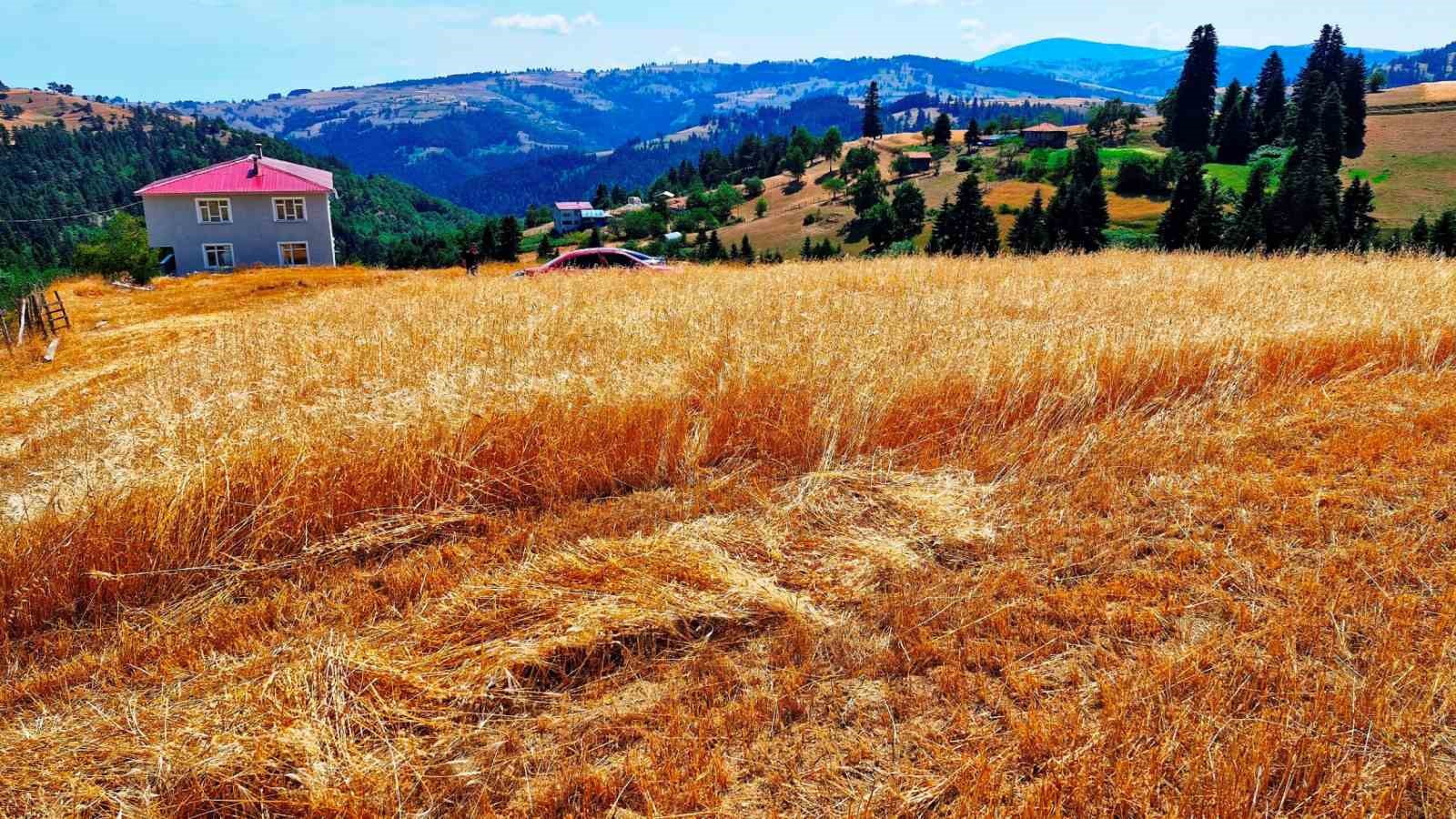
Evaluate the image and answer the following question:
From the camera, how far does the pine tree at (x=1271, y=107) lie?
104000 millimetres

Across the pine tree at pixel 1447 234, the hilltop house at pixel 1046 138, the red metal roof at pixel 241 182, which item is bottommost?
the pine tree at pixel 1447 234

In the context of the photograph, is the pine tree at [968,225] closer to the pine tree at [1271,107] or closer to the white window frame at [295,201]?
the white window frame at [295,201]

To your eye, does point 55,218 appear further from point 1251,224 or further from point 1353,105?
point 1353,105

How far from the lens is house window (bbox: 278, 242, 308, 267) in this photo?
52.5 m

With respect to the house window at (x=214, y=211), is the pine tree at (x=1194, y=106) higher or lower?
higher

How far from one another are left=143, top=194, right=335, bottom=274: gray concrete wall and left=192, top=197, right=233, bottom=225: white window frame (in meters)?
0.13

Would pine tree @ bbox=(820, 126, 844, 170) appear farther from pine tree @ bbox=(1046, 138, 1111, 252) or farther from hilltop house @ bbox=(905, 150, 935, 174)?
pine tree @ bbox=(1046, 138, 1111, 252)

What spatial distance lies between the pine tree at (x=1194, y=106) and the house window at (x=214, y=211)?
393 ft

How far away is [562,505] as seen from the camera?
189 inches

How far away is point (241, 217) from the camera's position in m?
51.2

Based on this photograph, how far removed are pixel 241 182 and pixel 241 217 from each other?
245cm

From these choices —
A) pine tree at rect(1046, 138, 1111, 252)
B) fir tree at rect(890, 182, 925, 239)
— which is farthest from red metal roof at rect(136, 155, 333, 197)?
fir tree at rect(890, 182, 925, 239)

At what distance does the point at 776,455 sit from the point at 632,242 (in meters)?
130

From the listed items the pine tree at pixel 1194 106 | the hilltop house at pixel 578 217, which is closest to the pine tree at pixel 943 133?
the pine tree at pixel 1194 106
